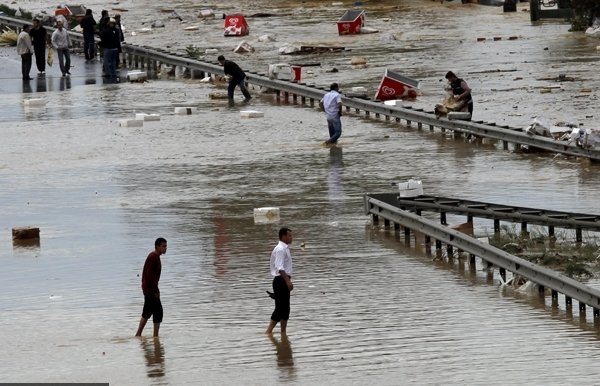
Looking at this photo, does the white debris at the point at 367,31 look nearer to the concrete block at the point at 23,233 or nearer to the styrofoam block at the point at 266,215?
the styrofoam block at the point at 266,215

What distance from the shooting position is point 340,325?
731 inches

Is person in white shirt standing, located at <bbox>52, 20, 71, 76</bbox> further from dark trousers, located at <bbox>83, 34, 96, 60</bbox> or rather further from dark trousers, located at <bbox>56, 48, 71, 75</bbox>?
dark trousers, located at <bbox>83, 34, 96, 60</bbox>

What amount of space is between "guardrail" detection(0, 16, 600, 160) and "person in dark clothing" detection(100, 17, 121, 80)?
1.33 meters

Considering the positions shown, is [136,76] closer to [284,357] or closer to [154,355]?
[154,355]

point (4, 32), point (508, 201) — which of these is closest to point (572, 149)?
point (508, 201)

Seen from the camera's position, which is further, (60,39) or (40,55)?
(40,55)

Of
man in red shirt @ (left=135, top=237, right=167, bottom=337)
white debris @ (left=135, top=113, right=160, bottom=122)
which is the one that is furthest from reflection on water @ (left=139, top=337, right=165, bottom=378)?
white debris @ (left=135, top=113, right=160, bottom=122)

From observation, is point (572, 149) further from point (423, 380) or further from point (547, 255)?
point (423, 380)

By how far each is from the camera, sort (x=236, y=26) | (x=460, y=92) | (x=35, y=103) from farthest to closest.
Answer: (x=236, y=26)
(x=35, y=103)
(x=460, y=92)

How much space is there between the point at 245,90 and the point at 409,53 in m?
10.7

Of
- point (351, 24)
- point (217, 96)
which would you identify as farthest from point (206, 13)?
point (217, 96)

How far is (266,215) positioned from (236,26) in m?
36.3

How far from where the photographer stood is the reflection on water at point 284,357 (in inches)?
650

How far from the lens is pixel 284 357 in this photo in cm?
1728
